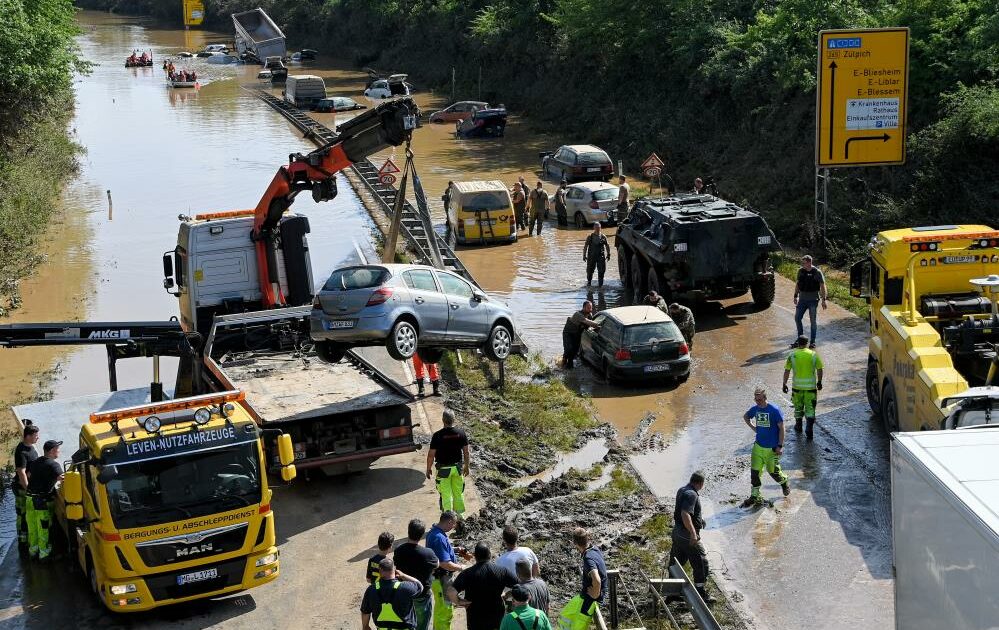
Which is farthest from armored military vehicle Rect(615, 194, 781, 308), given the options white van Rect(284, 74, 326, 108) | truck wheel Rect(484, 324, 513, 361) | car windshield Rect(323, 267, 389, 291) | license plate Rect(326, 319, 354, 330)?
white van Rect(284, 74, 326, 108)

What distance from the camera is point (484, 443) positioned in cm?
1833

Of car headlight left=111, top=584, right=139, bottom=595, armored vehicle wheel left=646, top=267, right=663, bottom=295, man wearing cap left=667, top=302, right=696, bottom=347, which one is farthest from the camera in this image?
armored vehicle wheel left=646, top=267, right=663, bottom=295

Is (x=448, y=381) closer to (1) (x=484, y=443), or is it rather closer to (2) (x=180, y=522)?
(1) (x=484, y=443)

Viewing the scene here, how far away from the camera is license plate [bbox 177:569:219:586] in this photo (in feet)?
41.5

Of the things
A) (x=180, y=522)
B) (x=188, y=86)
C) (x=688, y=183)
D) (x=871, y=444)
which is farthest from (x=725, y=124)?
(x=188, y=86)

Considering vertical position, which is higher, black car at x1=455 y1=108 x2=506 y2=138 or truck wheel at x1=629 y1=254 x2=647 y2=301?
black car at x1=455 y1=108 x2=506 y2=138

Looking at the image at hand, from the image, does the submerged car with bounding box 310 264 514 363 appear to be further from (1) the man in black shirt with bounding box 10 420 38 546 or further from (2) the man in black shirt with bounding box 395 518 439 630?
(2) the man in black shirt with bounding box 395 518 439 630

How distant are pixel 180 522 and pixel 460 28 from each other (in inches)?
2473

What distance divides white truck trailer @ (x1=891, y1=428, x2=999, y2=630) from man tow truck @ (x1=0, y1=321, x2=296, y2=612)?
6746 mm

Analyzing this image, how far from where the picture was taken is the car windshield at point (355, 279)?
16.9 meters

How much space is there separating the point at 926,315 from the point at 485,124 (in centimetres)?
3700

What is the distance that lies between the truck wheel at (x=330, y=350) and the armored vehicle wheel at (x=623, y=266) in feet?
35.9

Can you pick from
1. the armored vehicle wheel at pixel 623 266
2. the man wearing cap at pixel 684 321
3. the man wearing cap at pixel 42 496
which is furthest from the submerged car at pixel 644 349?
the man wearing cap at pixel 42 496

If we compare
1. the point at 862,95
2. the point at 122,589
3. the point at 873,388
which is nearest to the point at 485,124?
the point at 862,95
